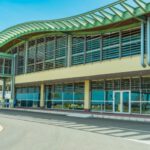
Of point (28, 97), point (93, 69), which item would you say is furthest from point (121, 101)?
point (28, 97)

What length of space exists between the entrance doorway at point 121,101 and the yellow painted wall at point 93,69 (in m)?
2.44

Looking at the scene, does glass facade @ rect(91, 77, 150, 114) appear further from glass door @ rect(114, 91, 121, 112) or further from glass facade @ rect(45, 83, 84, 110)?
glass facade @ rect(45, 83, 84, 110)

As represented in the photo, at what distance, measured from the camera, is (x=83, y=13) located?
24.3 metres

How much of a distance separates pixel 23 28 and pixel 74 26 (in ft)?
31.5

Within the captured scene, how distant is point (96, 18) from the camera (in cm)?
2427

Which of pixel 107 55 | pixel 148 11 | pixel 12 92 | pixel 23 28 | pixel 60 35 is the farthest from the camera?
pixel 12 92

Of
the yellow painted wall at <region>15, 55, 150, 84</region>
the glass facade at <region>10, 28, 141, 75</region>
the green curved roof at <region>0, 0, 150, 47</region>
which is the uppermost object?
the green curved roof at <region>0, 0, 150, 47</region>

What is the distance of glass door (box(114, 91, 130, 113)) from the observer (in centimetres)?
2461

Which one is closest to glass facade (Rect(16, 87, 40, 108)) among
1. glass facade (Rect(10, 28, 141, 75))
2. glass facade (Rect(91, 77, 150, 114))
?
glass facade (Rect(10, 28, 141, 75))

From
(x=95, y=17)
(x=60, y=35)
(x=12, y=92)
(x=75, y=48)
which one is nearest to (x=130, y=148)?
(x=95, y=17)

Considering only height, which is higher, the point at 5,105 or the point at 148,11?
the point at 148,11

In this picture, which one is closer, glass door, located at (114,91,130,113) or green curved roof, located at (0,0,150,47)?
green curved roof, located at (0,0,150,47)

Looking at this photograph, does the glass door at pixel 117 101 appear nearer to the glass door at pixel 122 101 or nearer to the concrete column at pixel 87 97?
the glass door at pixel 122 101

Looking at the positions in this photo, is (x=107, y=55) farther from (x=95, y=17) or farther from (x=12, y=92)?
(x=12, y=92)
